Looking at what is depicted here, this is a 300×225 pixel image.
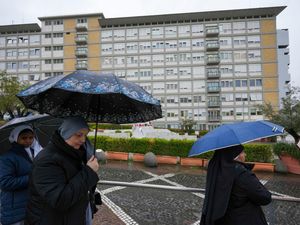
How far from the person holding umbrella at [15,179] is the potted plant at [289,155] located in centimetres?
1349

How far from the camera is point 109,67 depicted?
60.8 m

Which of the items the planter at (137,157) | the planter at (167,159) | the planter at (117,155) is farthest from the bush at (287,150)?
the planter at (117,155)

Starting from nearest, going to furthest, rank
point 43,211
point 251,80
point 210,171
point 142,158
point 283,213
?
point 43,211 → point 210,171 → point 283,213 → point 142,158 → point 251,80

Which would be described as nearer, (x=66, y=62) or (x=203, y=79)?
(x=203, y=79)

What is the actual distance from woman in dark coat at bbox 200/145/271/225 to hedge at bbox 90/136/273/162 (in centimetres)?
1273

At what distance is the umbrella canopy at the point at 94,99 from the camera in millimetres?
2480

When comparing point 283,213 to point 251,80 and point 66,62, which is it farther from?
point 66,62

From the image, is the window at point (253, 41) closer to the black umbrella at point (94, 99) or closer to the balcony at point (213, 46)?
the balcony at point (213, 46)

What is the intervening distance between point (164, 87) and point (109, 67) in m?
11.5

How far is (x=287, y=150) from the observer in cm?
1443

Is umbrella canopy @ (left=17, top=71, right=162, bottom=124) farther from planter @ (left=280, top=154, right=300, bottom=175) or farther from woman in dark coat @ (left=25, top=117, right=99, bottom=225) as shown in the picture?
planter @ (left=280, top=154, right=300, bottom=175)

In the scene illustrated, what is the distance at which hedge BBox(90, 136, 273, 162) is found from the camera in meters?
15.1

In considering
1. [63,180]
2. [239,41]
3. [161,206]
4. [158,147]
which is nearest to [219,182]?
[63,180]

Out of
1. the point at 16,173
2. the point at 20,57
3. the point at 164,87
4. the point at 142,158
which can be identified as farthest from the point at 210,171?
the point at 20,57
